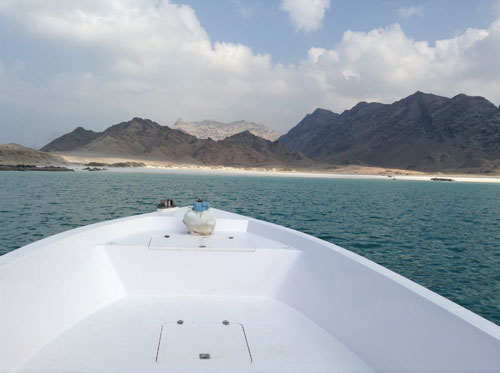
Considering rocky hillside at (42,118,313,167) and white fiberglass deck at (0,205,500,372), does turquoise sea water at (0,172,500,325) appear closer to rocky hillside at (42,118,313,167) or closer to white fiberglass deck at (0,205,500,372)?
white fiberglass deck at (0,205,500,372)

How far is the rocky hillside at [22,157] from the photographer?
8612cm

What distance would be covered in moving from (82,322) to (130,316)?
50 centimetres

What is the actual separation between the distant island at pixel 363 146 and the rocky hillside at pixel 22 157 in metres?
0.11

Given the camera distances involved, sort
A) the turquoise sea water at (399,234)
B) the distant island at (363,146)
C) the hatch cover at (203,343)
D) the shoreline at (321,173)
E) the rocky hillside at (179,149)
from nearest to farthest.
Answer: the hatch cover at (203,343)
the turquoise sea water at (399,234)
the shoreline at (321,173)
the distant island at (363,146)
the rocky hillside at (179,149)

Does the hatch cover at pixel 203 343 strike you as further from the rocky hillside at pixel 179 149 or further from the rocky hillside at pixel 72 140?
the rocky hillside at pixel 72 140

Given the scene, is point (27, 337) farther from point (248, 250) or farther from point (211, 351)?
point (248, 250)

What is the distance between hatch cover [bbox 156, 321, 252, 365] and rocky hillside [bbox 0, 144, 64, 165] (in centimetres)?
10296

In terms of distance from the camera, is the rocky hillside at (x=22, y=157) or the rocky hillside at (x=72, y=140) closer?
the rocky hillside at (x=22, y=157)

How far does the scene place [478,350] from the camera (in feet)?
6.62

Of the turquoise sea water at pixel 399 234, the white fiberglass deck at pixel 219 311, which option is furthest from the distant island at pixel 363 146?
the white fiberglass deck at pixel 219 311

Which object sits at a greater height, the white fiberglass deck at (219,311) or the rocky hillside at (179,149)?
the rocky hillside at (179,149)

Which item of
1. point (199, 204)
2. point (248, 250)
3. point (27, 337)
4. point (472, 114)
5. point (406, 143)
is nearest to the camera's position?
point (27, 337)

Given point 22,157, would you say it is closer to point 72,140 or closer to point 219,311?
point 72,140

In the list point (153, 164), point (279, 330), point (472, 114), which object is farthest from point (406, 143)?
point (279, 330)
